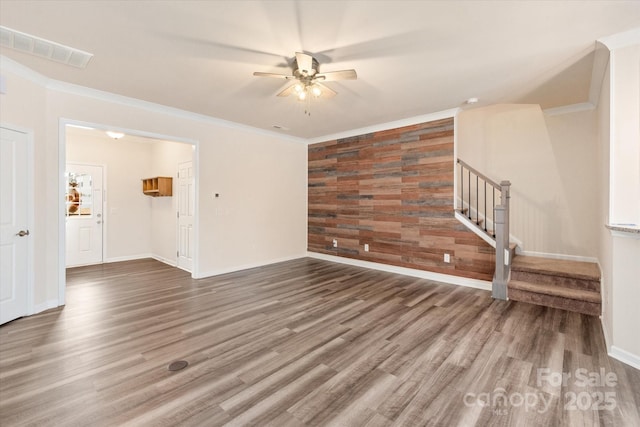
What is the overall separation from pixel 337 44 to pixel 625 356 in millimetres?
3774

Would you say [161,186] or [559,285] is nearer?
[559,285]

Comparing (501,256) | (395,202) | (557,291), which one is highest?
(395,202)

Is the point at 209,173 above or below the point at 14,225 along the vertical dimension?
above

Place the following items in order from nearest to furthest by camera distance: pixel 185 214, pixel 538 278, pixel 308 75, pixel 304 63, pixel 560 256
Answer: pixel 304 63 → pixel 308 75 → pixel 538 278 → pixel 560 256 → pixel 185 214

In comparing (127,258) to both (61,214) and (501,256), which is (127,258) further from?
(501,256)

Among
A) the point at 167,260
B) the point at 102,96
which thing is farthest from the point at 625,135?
the point at 167,260

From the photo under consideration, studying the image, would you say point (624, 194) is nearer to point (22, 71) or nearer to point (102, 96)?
point (102, 96)

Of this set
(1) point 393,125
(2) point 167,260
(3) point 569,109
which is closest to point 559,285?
(3) point 569,109

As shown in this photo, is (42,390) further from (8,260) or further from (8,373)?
(8,260)

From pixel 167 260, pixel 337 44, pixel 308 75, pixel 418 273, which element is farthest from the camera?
pixel 167 260

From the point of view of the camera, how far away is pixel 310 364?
7.82 feet

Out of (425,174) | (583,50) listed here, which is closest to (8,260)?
(425,174)

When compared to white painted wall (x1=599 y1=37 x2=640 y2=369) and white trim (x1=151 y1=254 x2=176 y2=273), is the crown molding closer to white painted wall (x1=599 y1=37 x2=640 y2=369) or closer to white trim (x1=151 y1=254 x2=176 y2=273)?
white trim (x1=151 y1=254 x2=176 y2=273)

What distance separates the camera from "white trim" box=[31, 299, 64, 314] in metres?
3.46
